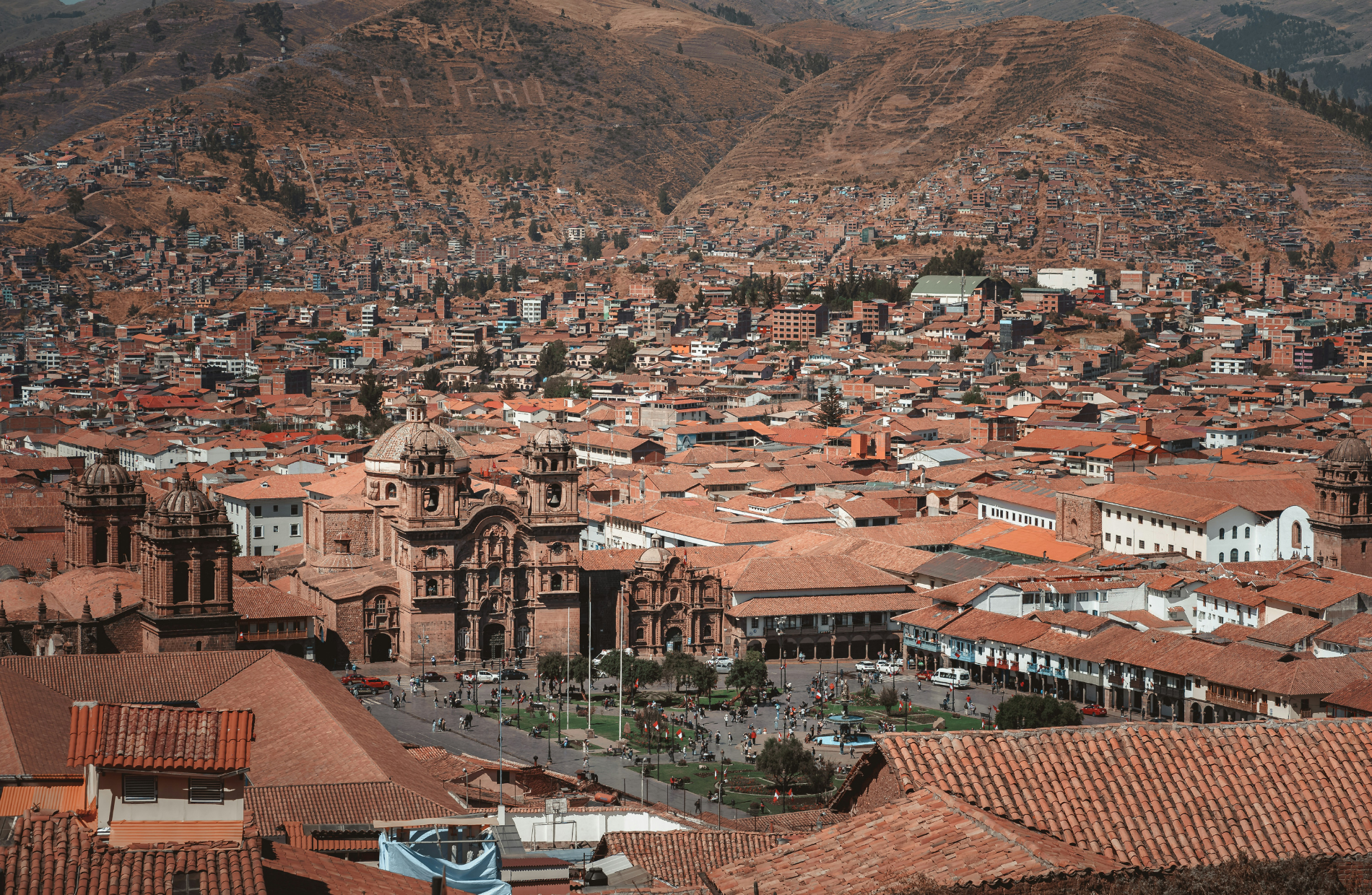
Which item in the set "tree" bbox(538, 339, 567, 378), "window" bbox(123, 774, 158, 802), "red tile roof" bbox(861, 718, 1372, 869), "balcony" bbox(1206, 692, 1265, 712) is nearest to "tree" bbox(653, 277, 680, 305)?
"tree" bbox(538, 339, 567, 378)

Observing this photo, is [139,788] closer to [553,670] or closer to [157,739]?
[157,739]

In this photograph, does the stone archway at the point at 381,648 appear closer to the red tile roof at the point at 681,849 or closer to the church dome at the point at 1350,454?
the church dome at the point at 1350,454

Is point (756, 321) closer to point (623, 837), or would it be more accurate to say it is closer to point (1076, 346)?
point (1076, 346)

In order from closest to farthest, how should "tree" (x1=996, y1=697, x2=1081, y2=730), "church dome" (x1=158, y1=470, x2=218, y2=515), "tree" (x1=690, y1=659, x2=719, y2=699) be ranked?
"church dome" (x1=158, y1=470, x2=218, y2=515)
"tree" (x1=996, y1=697, x2=1081, y2=730)
"tree" (x1=690, y1=659, x2=719, y2=699)

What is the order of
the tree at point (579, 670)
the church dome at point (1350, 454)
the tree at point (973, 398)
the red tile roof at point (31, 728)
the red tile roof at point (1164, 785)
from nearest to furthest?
the red tile roof at point (1164, 785)
the red tile roof at point (31, 728)
the tree at point (579, 670)
the church dome at point (1350, 454)
the tree at point (973, 398)

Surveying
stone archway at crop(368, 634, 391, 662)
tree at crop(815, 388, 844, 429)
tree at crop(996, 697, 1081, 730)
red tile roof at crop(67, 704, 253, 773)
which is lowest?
stone archway at crop(368, 634, 391, 662)

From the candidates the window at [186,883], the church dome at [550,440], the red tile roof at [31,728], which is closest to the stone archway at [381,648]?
the church dome at [550,440]

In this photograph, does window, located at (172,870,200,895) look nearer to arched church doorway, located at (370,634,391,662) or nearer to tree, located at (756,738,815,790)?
tree, located at (756,738,815,790)

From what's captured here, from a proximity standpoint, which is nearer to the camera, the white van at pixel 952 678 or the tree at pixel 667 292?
the white van at pixel 952 678
